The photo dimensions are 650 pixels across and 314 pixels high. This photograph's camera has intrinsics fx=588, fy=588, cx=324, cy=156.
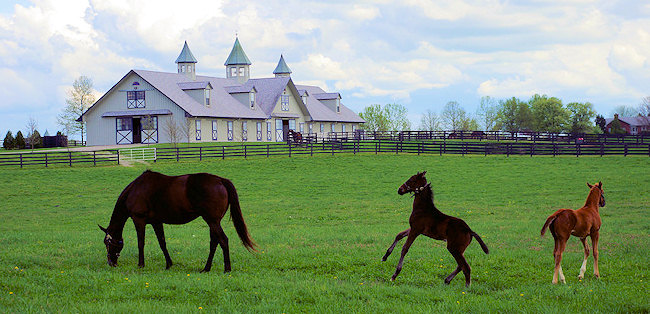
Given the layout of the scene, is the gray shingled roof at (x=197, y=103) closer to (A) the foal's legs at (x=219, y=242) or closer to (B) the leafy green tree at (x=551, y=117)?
(A) the foal's legs at (x=219, y=242)

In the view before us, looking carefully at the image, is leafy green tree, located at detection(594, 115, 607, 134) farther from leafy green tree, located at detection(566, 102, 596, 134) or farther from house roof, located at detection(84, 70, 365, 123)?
house roof, located at detection(84, 70, 365, 123)

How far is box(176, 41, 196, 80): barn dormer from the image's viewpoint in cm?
6669

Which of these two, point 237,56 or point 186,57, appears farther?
point 237,56

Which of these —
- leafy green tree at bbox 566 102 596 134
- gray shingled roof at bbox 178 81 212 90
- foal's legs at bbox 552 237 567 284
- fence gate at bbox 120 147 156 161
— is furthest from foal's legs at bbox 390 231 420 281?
leafy green tree at bbox 566 102 596 134

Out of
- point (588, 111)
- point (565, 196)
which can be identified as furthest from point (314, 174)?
point (588, 111)

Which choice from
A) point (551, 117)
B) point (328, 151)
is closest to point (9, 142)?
point (328, 151)

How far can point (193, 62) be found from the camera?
220ft

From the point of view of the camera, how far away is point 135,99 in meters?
54.8

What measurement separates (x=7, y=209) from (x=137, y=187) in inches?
632

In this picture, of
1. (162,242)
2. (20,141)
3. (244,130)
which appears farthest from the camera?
(244,130)

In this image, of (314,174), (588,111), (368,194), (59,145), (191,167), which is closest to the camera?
(368,194)

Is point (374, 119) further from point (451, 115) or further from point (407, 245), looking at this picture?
point (407, 245)

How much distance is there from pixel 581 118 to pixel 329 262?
9081 cm

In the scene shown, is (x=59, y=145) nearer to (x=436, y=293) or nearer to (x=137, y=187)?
(x=137, y=187)
